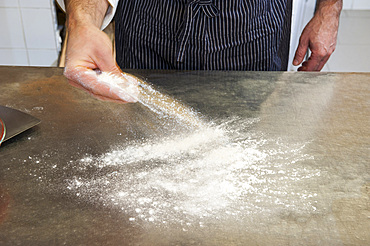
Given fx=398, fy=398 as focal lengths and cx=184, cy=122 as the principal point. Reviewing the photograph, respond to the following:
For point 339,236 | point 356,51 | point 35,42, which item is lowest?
point 356,51

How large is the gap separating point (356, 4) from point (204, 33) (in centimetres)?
323

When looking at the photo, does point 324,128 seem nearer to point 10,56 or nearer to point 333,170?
point 333,170

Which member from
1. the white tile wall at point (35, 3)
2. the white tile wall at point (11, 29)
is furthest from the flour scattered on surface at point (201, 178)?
the white tile wall at point (11, 29)

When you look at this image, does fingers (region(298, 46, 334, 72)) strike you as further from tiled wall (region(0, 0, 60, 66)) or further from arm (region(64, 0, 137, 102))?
tiled wall (region(0, 0, 60, 66))

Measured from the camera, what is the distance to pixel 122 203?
590 mm

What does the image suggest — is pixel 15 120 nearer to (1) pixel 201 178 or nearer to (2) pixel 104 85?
(2) pixel 104 85

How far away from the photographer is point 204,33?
1.14 metres

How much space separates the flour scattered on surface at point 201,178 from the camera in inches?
23.0

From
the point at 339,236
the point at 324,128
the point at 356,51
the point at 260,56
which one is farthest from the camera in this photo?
the point at 356,51

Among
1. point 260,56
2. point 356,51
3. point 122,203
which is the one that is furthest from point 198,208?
point 356,51

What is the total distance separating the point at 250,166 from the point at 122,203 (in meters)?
0.23

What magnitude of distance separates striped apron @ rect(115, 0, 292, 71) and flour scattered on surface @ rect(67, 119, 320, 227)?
45 cm

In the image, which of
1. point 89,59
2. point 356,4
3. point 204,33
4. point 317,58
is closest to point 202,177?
point 89,59

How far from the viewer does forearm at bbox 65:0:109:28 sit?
103 cm
